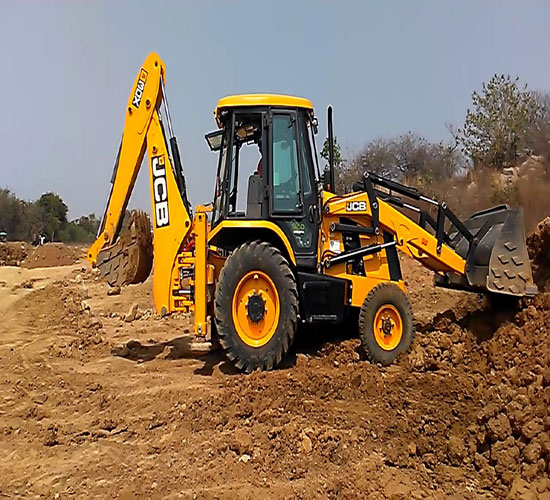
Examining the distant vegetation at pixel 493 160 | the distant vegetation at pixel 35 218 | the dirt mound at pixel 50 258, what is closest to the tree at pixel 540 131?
the distant vegetation at pixel 493 160

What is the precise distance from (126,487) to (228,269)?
275 cm

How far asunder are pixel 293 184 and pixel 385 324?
1.80m

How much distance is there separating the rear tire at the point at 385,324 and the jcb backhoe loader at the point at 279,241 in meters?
0.01

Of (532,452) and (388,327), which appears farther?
(388,327)

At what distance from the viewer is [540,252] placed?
24.1 feet

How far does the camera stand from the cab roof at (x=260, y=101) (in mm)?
6996

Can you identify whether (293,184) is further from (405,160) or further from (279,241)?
(405,160)

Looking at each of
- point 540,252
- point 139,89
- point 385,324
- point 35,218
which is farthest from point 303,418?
point 35,218

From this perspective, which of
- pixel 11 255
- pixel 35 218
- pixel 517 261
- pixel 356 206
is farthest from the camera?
pixel 35 218

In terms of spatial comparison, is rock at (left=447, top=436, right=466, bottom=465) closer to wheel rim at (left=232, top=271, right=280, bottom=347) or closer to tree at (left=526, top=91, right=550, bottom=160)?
wheel rim at (left=232, top=271, right=280, bottom=347)

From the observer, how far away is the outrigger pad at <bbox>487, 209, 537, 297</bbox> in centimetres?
664

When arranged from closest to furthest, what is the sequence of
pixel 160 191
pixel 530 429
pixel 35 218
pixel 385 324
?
pixel 530 429
pixel 385 324
pixel 160 191
pixel 35 218

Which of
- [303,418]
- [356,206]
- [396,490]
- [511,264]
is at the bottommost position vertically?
[396,490]

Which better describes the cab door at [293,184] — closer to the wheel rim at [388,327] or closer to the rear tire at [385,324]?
the rear tire at [385,324]
